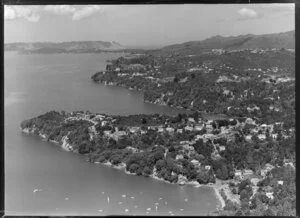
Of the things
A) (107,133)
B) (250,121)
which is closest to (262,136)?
(250,121)

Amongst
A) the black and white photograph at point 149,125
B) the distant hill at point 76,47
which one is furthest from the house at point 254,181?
the distant hill at point 76,47

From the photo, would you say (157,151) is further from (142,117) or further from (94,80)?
(94,80)

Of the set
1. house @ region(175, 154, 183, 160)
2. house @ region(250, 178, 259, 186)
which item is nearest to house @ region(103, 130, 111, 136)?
house @ region(175, 154, 183, 160)

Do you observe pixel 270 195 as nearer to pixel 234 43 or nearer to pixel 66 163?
pixel 234 43

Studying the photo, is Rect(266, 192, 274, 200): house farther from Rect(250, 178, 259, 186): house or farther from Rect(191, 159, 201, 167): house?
Rect(191, 159, 201, 167): house

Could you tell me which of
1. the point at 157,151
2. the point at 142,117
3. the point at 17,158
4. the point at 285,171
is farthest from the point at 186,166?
the point at 17,158
